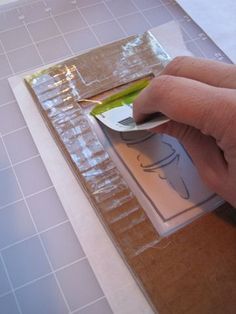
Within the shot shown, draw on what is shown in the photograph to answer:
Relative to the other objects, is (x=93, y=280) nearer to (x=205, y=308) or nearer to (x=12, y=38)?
(x=205, y=308)

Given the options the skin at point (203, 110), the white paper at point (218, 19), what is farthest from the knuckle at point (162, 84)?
the white paper at point (218, 19)

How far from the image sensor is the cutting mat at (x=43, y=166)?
0.46m

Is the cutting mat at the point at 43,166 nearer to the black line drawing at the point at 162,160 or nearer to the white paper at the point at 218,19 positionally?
the white paper at the point at 218,19

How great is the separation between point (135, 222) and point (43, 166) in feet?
0.58

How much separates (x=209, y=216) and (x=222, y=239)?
34mm

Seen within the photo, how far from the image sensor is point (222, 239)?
0.46 metres

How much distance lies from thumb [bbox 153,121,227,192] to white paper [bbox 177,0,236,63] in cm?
32

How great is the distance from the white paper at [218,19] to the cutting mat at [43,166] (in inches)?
0.7

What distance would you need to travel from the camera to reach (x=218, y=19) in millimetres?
759

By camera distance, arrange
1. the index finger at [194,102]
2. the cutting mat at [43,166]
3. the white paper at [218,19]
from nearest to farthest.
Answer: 1. the index finger at [194,102]
2. the cutting mat at [43,166]
3. the white paper at [218,19]

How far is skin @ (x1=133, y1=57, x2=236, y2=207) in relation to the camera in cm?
35

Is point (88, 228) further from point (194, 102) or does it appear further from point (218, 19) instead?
point (218, 19)

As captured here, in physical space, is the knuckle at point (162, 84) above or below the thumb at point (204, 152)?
above

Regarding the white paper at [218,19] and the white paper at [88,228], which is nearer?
the white paper at [88,228]
